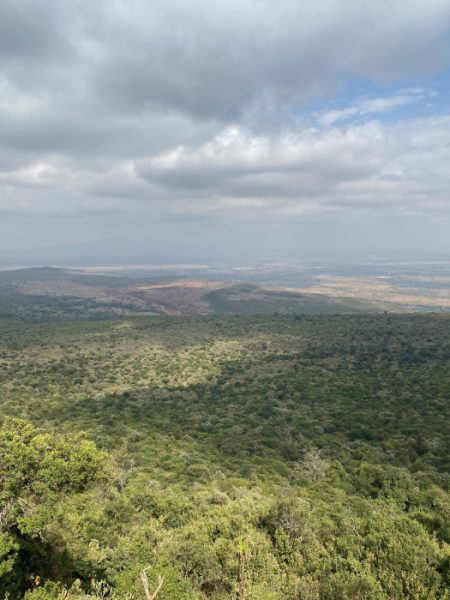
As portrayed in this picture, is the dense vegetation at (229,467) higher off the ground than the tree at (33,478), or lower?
lower

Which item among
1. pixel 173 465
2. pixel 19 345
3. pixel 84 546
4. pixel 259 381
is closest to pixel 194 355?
pixel 259 381

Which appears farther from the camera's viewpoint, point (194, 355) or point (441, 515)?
point (194, 355)

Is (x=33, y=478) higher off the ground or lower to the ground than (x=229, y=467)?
higher

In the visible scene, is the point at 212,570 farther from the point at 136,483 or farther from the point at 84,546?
the point at 136,483

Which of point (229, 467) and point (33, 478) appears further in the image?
point (229, 467)

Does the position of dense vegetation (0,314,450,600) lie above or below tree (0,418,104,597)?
below

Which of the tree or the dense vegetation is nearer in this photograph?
the tree

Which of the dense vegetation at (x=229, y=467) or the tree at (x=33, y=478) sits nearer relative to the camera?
the tree at (x=33, y=478)

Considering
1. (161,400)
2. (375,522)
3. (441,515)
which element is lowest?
(161,400)
